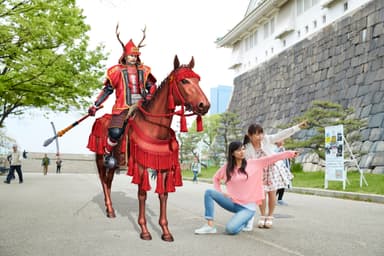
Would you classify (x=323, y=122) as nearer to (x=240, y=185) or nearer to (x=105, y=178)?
(x=105, y=178)

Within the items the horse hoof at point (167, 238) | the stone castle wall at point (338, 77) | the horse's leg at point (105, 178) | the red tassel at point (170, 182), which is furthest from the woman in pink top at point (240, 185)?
the stone castle wall at point (338, 77)

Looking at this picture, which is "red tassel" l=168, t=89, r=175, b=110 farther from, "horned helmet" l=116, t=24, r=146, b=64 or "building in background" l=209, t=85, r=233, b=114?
"building in background" l=209, t=85, r=233, b=114

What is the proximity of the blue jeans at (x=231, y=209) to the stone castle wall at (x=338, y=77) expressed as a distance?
52.4 feet

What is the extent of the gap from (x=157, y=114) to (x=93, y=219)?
8.24ft

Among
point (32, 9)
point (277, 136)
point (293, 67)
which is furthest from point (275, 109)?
point (277, 136)

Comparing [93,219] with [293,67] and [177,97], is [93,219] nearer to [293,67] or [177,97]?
[177,97]

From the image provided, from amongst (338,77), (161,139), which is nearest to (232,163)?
(161,139)

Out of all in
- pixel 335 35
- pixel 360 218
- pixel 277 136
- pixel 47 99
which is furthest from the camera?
pixel 335 35

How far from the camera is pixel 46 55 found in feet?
59.5

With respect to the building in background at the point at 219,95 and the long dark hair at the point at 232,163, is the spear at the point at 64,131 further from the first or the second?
the building in background at the point at 219,95

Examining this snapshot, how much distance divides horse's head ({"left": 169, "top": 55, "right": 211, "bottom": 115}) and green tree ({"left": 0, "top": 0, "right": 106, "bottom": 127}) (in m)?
12.4

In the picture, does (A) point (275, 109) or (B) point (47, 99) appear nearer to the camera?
(B) point (47, 99)

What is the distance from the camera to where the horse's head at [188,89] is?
536cm

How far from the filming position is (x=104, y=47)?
23.7 metres
